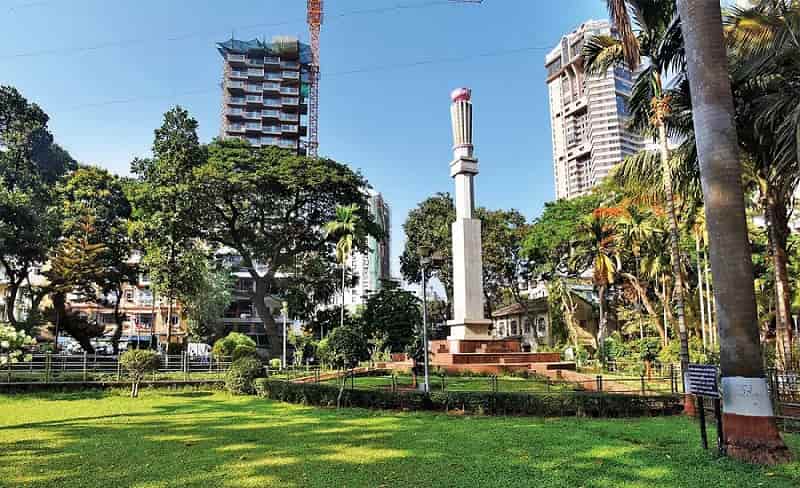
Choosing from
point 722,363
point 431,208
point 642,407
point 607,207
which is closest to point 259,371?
point 642,407

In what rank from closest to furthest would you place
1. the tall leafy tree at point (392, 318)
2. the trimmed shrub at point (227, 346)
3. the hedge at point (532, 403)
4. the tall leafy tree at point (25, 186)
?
1. the hedge at point (532, 403)
2. the trimmed shrub at point (227, 346)
3. the tall leafy tree at point (25, 186)
4. the tall leafy tree at point (392, 318)

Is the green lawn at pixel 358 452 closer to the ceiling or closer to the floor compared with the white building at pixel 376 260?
closer to the floor

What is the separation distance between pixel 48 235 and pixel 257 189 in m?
10.1

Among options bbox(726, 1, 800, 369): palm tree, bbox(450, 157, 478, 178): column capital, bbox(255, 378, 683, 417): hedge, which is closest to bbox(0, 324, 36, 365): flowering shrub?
bbox(255, 378, 683, 417): hedge

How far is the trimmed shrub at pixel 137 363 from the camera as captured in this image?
54.4ft

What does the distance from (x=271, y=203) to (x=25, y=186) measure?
1236 cm

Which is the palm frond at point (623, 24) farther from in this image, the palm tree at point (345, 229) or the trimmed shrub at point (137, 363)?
the palm tree at point (345, 229)

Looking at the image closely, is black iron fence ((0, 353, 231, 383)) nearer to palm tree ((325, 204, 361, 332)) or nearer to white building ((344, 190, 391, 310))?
palm tree ((325, 204, 361, 332))

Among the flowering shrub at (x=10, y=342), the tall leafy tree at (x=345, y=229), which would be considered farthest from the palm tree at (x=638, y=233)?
the flowering shrub at (x=10, y=342)

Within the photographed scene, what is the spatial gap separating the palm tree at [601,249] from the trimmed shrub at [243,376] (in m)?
16.8

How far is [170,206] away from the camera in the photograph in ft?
90.1

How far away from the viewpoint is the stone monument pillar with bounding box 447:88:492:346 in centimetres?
2111

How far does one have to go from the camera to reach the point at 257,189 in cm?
3025

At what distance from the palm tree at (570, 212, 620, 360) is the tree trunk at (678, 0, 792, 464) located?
67.9 feet
